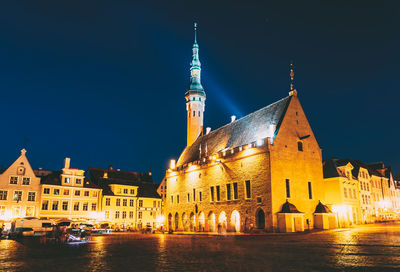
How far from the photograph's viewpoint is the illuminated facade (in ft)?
111

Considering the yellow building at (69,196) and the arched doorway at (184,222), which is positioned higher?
the yellow building at (69,196)

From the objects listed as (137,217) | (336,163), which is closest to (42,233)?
(137,217)

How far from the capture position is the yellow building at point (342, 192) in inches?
1681

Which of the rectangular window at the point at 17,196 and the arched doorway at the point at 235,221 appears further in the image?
the rectangular window at the point at 17,196

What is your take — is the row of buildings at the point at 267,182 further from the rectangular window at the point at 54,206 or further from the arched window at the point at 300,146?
the rectangular window at the point at 54,206

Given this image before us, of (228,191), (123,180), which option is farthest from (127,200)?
(228,191)

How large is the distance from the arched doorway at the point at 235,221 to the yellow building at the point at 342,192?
1282cm

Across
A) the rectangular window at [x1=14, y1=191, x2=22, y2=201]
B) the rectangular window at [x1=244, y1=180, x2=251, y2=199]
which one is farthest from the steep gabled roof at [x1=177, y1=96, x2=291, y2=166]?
the rectangular window at [x1=14, y1=191, x2=22, y2=201]

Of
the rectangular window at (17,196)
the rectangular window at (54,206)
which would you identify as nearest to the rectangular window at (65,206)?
the rectangular window at (54,206)

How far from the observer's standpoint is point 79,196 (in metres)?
52.2

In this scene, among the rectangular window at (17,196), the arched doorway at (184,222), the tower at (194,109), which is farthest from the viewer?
the tower at (194,109)

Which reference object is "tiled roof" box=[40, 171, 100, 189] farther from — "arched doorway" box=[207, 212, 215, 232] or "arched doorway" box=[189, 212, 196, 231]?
"arched doorway" box=[207, 212, 215, 232]

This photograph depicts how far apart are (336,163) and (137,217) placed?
3357cm

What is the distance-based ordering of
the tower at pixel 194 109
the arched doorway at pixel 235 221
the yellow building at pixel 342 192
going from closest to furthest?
1. the arched doorway at pixel 235 221
2. the yellow building at pixel 342 192
3. the tower at pixel 194 109
